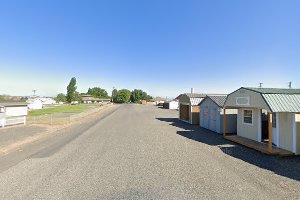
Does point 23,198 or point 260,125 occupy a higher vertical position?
point 260,125

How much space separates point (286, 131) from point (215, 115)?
300 inches

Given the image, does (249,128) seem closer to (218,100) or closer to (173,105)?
(218,100)

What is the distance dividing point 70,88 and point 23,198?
9479 centimetres

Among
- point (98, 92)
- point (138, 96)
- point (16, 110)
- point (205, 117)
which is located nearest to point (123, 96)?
point (138, 96)

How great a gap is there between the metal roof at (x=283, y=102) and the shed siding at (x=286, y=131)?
552 mm

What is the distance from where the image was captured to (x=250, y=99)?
11.8 m

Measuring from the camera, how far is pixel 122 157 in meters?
9.68

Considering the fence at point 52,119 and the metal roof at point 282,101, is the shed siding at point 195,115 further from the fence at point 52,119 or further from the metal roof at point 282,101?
the fence at point 52,119

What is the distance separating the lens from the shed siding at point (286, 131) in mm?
10134

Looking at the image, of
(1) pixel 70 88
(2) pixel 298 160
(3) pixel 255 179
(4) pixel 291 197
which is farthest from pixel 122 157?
(1) pixel 70 88

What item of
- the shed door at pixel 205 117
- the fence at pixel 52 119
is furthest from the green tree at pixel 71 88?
the shed door at pixel 205 117

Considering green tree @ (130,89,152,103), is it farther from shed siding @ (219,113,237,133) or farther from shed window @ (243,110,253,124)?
shed window @ (243,110,253,124)

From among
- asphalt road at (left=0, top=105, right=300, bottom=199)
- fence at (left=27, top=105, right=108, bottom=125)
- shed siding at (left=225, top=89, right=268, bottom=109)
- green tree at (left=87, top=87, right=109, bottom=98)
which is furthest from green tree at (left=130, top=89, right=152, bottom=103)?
asphalt road at (left=0, top=105, right=300, bottom=199)

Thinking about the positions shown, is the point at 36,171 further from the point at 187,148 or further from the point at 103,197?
the point at 187,148
